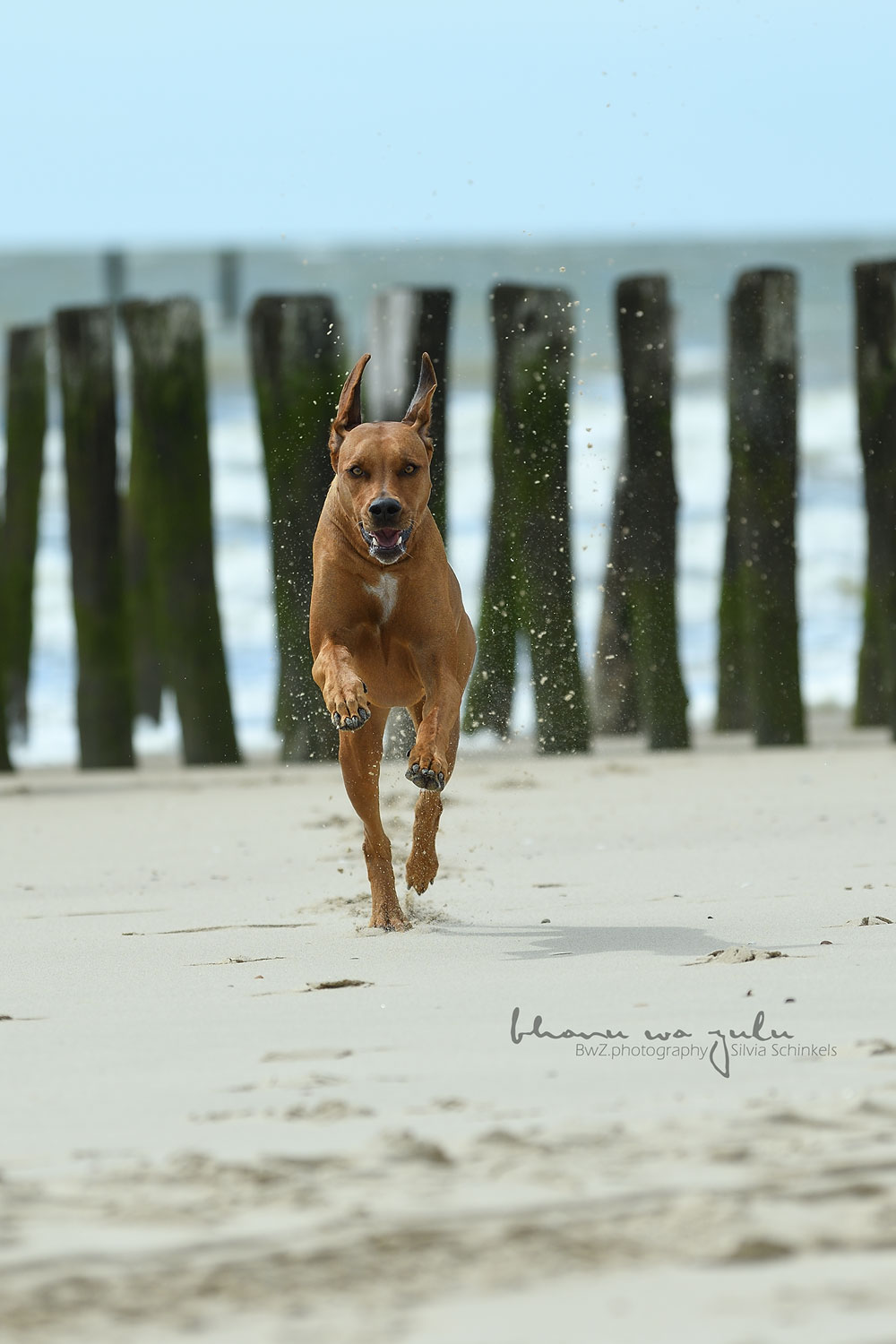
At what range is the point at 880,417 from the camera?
33.5ft

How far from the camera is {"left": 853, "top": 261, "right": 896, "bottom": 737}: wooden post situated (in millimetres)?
10195

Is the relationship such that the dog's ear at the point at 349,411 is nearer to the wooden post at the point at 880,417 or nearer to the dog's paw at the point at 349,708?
the dog's paw at the point at 349,708

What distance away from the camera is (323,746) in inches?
407

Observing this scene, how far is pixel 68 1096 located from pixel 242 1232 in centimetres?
94

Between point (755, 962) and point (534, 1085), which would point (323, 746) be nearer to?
point (755, 962)

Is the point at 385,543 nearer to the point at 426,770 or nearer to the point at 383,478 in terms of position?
the point at 383,478

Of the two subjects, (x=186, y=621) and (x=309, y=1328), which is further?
(x=186, y=621)

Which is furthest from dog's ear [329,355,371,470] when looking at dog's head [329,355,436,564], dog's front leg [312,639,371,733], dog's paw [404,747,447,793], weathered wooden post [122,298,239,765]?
weathered wooden post [122,298,239,765]

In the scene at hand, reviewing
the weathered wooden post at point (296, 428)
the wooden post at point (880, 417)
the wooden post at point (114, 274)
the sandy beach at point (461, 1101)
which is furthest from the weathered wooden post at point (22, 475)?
the wooden post at point (114, 274)

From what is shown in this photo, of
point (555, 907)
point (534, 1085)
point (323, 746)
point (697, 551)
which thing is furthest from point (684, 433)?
point (534, 1085)

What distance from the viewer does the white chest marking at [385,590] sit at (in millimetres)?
5648

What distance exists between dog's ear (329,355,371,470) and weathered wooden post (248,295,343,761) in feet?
13.0

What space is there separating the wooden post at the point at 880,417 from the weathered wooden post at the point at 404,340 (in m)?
2.31

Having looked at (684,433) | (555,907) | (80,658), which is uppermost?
(684,433)
